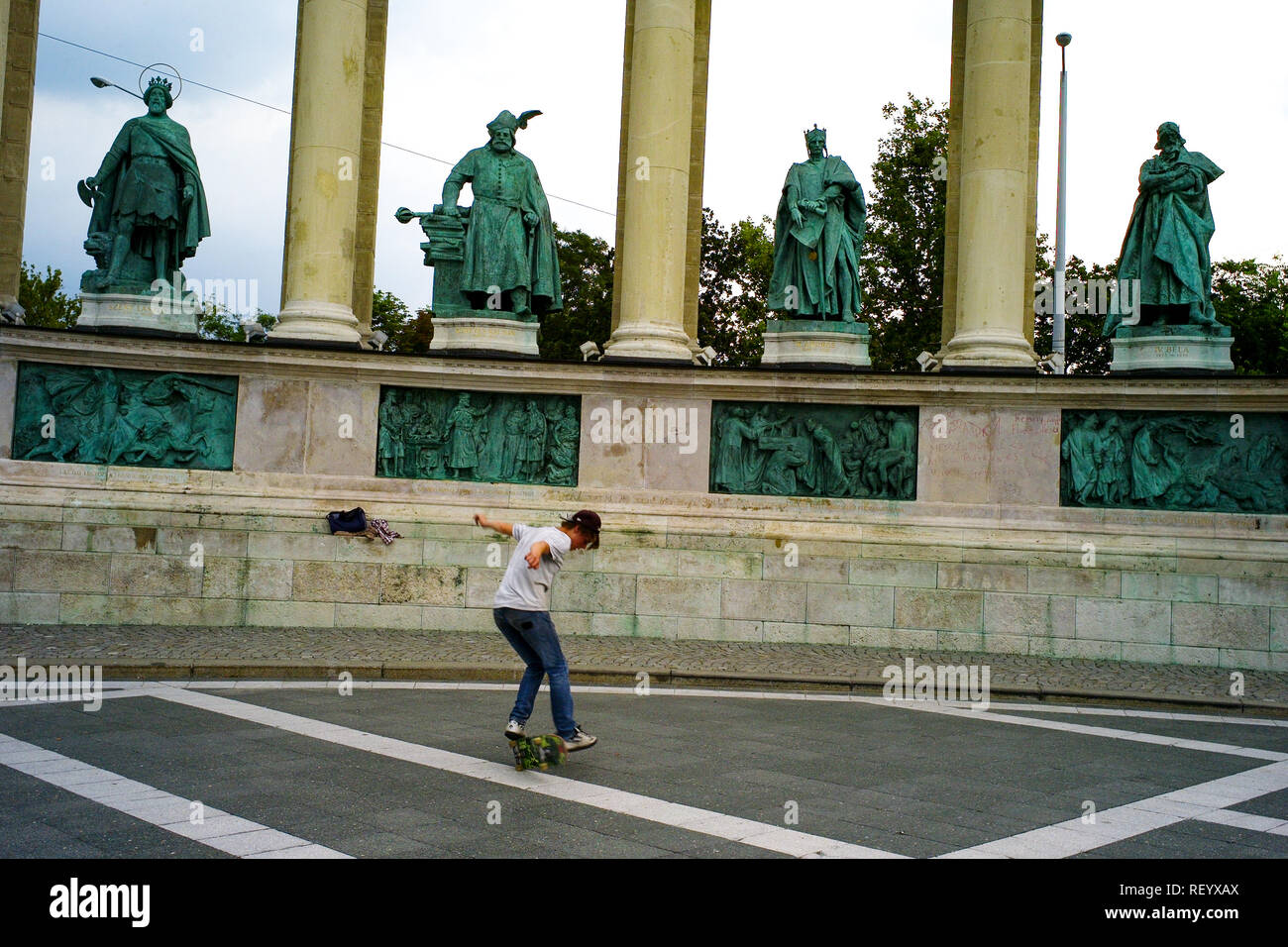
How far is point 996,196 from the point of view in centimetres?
1789

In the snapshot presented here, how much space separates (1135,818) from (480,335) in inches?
499

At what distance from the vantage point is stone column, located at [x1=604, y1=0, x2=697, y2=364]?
722 inches

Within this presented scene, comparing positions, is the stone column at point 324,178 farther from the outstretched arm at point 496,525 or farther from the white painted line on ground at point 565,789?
the outstretched arm at point 496,525

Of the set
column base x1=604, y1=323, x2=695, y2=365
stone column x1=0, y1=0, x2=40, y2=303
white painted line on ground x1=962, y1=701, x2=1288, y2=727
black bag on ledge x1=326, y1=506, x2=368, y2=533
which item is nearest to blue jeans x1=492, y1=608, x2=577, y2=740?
white painted line on ground x1=962, y1=701, x2=1288, y2=727

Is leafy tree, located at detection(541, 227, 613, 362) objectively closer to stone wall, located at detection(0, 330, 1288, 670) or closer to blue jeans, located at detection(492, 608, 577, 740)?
stone wall, located at detection(0, 330, 1288, 670)

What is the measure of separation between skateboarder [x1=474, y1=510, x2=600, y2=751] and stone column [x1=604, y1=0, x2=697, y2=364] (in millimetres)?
9256

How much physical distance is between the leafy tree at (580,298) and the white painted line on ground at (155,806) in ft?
142

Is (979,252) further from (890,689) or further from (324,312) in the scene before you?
(324,312)

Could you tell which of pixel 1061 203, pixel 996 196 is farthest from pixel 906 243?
pixel 996 196

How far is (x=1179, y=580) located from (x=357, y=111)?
543 inches

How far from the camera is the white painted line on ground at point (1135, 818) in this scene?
23.0ft

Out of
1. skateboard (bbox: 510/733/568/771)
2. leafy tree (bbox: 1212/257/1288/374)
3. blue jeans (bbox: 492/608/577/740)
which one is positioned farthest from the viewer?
leafy tree (bbox: 1212/257/1288/374)

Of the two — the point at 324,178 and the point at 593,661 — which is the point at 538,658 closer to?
the point at 593,661

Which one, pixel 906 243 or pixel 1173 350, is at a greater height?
pixel 906 243
